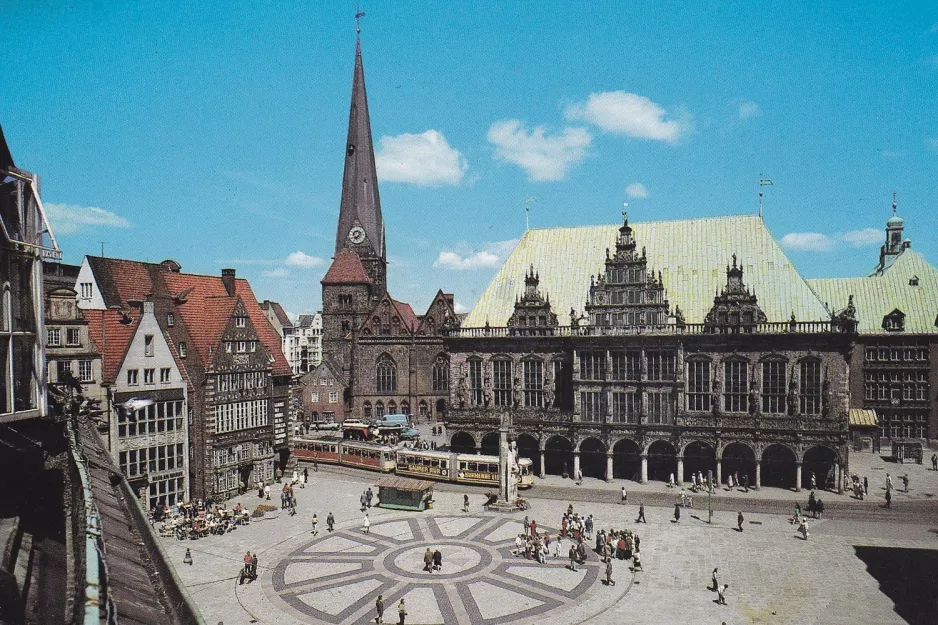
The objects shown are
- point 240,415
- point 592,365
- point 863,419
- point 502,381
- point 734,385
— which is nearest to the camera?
point 240,415

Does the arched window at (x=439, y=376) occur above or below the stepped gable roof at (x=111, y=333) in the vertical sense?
below

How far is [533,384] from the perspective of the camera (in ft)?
184

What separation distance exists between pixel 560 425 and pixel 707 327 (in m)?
14.0

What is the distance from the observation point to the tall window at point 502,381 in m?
56.8

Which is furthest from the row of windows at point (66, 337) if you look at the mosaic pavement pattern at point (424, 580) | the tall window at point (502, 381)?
the tall window at point (502, 381)

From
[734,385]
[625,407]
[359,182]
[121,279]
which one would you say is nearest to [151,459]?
[121,279]

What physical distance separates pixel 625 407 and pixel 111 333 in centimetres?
3725

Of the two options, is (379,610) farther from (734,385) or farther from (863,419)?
(863,419)

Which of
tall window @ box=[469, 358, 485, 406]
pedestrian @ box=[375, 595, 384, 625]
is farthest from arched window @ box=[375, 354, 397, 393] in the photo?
pedestrian @ box=[375, 595, 384, 625]

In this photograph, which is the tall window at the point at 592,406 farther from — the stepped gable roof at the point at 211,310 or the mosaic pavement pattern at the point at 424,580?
the stepped gable roof at the point at 211,310

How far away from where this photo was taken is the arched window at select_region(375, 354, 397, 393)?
84688 millimetres

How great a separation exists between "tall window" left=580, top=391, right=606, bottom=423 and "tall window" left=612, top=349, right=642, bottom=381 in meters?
2.03

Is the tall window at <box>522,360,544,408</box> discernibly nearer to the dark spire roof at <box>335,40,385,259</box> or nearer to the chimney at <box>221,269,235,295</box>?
the chimney at <box>221,269,235,295</box>

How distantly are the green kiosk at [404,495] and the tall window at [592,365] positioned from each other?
16.9m
